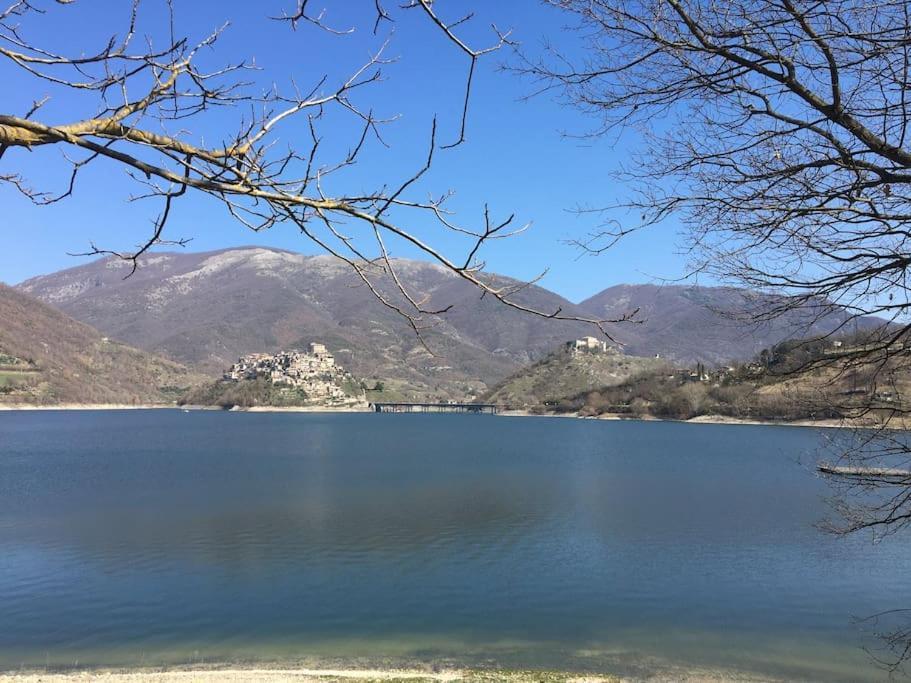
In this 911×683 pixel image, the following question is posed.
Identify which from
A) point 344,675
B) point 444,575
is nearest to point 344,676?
point 344,675

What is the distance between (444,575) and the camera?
2364 cm

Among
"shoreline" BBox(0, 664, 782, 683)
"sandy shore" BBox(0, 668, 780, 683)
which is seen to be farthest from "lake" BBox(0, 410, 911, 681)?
"sandy shore" BBox(0, 668, 780, 683)

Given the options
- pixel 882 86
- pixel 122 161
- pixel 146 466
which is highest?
pixel 882 86

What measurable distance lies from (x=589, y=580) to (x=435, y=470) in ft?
118

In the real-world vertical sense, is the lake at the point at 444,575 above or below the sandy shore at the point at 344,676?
below

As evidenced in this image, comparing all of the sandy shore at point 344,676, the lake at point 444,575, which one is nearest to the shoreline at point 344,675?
the sandy shore at point 344,676

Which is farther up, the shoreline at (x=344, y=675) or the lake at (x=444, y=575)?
the shoreline at (x=344, y=675)

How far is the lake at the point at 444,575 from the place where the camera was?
56.9 feet

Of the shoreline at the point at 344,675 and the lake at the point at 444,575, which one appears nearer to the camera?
the shoreline at the point at 344,675

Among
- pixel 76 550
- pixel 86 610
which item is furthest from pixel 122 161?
pixel 76 550

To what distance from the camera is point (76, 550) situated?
27.6 metres

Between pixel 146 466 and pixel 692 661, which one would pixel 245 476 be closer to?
pixel 146 466

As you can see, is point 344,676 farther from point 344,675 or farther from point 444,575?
point 444,575

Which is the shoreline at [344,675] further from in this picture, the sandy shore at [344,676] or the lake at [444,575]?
the lake at [444,575]
